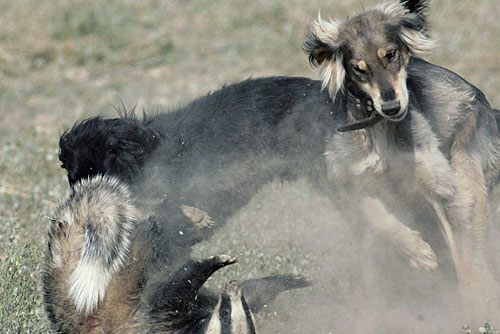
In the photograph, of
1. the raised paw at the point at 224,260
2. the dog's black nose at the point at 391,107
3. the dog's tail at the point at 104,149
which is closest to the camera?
the dog's black nose at the point at 391,107

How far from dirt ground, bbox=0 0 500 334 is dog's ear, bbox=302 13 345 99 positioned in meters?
0.85

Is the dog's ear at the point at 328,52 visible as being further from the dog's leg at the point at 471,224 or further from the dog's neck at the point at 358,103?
the dog's leg at the point at 471,224

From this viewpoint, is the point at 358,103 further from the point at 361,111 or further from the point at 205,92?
the point at 205,92

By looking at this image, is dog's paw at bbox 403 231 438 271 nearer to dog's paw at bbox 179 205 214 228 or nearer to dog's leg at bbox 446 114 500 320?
dog's leg at bbox 446 114 500 320

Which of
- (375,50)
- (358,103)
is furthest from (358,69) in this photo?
(358,103)

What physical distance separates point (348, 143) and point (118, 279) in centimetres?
195

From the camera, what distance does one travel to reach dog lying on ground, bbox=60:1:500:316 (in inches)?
224

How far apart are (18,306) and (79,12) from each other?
9.28 m

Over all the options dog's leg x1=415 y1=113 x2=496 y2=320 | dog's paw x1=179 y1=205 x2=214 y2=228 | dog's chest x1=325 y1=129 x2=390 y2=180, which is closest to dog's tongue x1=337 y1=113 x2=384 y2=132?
dog's chest x1=325 y1=129 x2=390 y2=180

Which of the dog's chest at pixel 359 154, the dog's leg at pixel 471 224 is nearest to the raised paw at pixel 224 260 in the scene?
the dog's chest at pixel 359 154

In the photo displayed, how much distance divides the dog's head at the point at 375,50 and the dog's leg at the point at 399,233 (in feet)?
2.44

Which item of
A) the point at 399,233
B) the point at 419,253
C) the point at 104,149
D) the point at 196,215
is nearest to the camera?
→ the point at 419,253

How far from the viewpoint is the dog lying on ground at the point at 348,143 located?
5688mm

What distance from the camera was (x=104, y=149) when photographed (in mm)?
6133
